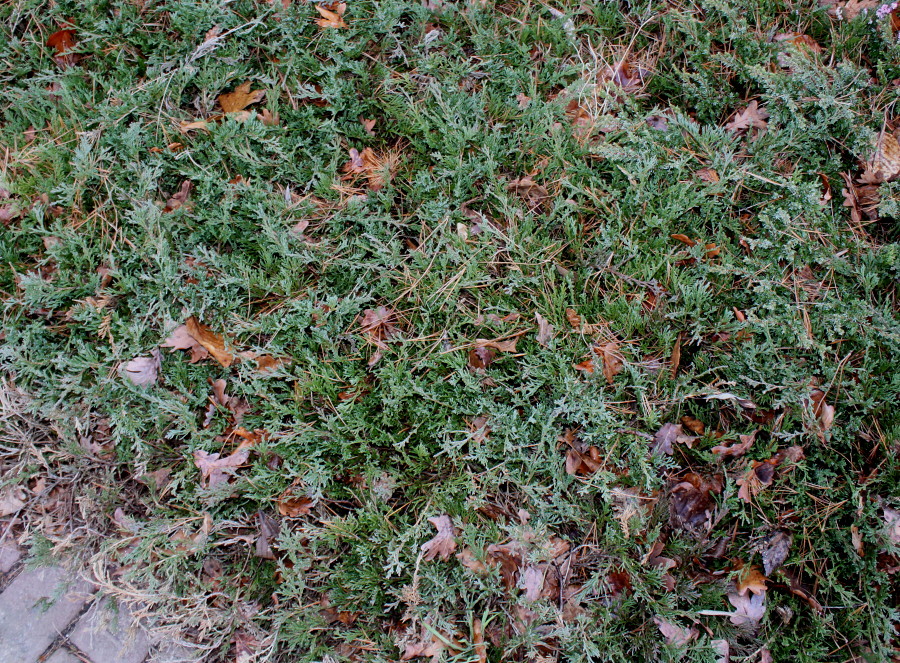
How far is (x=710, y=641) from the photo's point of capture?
2254mm

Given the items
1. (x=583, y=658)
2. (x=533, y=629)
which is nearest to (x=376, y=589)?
(x=533, y=629)

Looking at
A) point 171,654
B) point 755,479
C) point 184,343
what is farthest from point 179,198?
point 755,479

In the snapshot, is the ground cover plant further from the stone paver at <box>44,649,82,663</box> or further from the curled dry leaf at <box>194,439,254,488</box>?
the stone paver at <box>44,649,82,663</box>

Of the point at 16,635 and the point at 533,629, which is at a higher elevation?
the point at 533,629

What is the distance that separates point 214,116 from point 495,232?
5.17ft

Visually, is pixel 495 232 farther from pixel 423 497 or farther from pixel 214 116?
pixel 214 116

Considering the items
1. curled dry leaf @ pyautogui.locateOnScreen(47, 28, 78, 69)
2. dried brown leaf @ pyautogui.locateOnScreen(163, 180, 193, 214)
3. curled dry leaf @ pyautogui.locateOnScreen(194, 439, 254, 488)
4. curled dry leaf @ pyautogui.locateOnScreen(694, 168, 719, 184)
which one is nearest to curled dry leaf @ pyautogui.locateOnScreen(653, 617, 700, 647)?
curled dry leaf @ pyautogui.locateOnScreen(194, 439, 254, 488)

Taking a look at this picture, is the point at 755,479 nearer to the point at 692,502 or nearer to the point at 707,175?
the point at 692,502

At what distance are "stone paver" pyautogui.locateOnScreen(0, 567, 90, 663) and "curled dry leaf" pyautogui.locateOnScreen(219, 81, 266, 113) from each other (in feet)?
7.59

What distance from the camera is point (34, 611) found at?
8.48ft

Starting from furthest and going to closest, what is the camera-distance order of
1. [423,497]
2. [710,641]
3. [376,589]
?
[423,497] → [376,589] → [710,641]

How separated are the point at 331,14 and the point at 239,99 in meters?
0.67

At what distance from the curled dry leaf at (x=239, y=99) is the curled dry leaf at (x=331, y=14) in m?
0.50

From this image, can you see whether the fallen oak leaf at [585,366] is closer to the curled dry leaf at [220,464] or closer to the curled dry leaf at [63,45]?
the curled dry leaf at [220,464]
